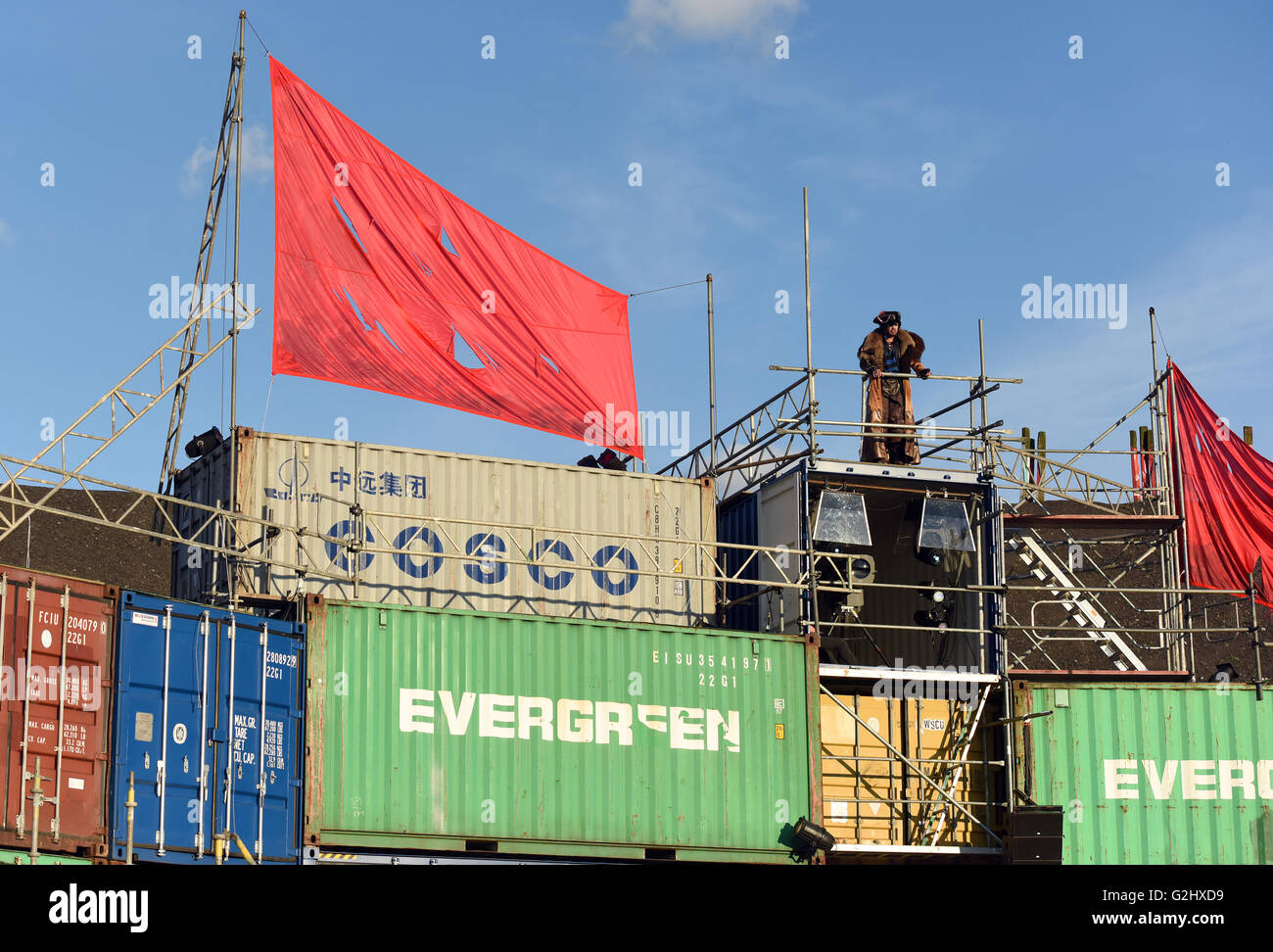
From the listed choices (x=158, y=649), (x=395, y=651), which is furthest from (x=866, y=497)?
(x=158, y=649)

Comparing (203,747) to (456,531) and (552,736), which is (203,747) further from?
(456,531)

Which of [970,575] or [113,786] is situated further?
[970,575]

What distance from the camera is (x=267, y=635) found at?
69.3ft

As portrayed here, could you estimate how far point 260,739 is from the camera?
2069 cm

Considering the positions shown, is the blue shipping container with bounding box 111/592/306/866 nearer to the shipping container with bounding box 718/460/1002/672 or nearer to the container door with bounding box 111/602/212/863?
the container door with bounding box 111/602/212/863

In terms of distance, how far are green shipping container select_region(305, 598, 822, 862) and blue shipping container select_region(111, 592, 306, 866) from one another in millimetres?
459

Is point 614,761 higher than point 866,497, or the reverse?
point 866,497

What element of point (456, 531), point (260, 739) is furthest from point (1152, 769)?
point (260, 739)

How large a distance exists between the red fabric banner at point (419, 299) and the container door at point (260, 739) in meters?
4.55

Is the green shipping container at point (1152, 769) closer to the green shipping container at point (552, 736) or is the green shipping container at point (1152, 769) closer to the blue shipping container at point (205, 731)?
the green shipping container at point (552, 736)

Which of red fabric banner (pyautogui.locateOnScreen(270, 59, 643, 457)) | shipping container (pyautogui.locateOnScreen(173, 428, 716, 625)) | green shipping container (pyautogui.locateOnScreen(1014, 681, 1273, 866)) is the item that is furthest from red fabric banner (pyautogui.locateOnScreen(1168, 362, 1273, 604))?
red fabric banner (pyautogui.locateOnScreen(270, 59, 643, 457))
